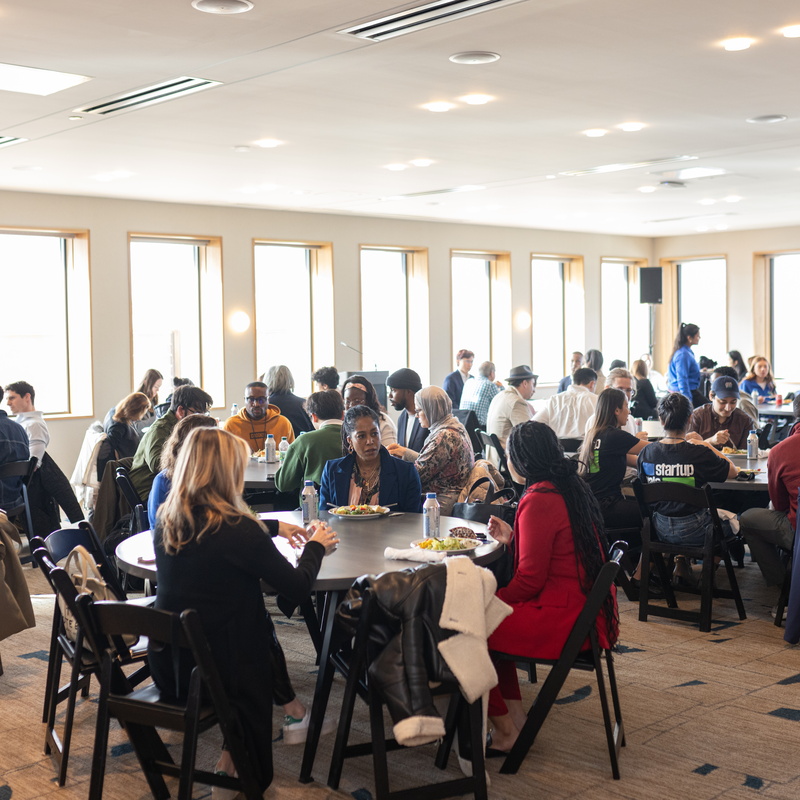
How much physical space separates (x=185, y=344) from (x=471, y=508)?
8.25 metres

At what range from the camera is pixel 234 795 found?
132 inches

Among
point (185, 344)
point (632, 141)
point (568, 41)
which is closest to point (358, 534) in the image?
point (568, 41)

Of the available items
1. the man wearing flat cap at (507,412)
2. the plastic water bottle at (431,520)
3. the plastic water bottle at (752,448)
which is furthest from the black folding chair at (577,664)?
the man wearing flat cap at (507,412)

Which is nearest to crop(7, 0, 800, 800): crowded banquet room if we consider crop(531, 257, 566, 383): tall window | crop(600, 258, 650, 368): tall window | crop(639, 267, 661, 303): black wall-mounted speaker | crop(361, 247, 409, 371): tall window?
crop(361, 247, 409, 371): tall window

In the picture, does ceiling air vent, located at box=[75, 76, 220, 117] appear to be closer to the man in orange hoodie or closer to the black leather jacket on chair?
the man in orange hoodie

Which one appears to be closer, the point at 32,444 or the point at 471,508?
the point at 471,508

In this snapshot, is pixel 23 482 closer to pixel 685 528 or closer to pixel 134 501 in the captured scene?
pixel 134 501

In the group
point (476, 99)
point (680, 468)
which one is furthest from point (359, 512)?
point (476, 99)

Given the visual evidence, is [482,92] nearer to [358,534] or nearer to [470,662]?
[358,534]

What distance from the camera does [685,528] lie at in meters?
5.65

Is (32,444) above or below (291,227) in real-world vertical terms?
below

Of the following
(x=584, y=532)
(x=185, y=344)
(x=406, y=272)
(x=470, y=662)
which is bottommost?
(x=470, y=662)

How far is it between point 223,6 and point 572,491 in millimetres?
2712

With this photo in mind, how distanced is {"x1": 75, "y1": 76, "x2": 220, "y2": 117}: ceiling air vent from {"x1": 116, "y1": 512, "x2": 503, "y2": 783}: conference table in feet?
9.41
